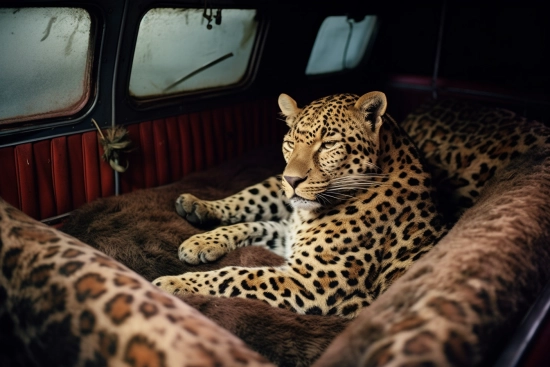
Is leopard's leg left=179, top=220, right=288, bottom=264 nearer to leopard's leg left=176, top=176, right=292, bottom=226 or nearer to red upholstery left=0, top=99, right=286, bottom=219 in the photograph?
leopard's leg left=176, top=176, right=292, bottom=226

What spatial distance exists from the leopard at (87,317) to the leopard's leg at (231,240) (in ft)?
3.33

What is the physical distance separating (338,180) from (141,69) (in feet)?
5.47

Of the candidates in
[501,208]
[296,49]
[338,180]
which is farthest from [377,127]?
[296,49]

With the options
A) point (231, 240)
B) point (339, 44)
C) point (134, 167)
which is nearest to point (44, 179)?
point (134, 167)

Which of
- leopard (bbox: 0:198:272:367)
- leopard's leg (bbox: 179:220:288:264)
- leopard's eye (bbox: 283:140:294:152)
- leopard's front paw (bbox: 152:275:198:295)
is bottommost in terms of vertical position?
leopard's leg (bbox: 179:220:288:264)

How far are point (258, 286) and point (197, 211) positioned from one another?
0.90 m

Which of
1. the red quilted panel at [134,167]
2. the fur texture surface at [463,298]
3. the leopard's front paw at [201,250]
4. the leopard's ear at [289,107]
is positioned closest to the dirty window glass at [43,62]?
the red quilted panel at [134,167]

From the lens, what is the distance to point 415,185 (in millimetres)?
2514

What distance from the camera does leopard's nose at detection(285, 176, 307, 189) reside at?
2408 mm

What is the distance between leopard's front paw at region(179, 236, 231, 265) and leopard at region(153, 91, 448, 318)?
251 mm

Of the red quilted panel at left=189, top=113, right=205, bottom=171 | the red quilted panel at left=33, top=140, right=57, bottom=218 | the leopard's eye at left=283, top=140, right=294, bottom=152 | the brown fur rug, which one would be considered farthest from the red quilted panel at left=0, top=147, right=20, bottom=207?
the leopard's eye at left=283, top=140, right=294, bottom=152

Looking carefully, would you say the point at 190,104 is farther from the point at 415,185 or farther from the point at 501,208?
the point at 501,208

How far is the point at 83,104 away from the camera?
10.0ft

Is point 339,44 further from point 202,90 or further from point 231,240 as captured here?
point 231,240
